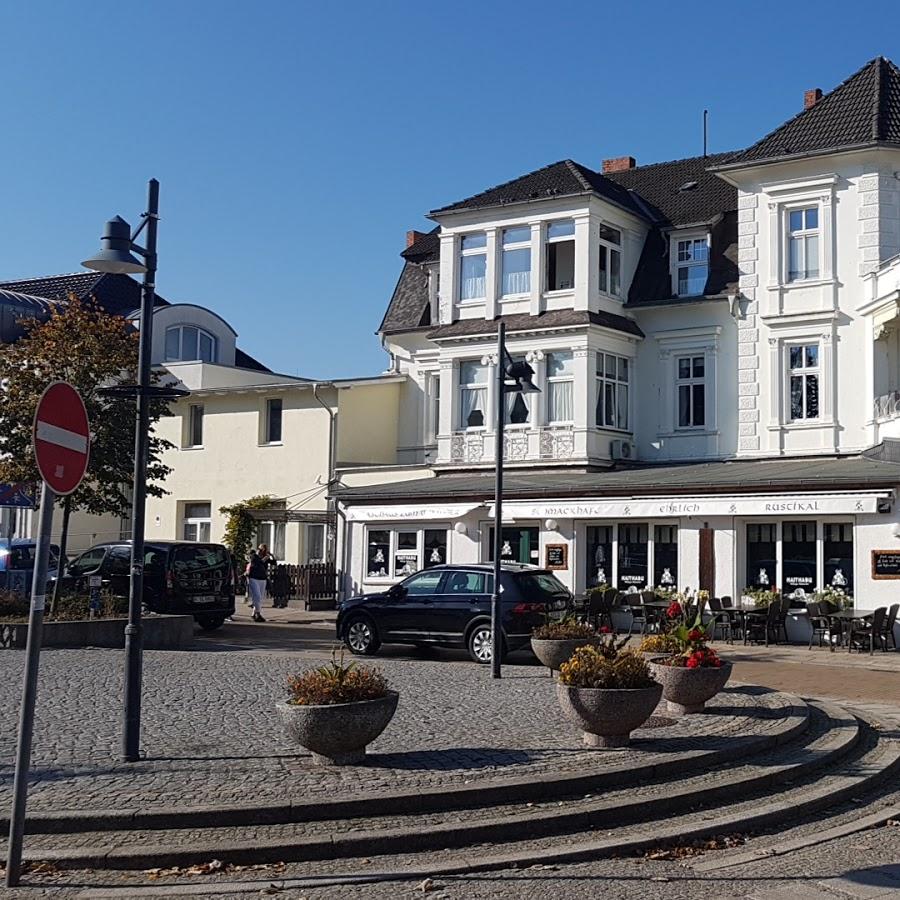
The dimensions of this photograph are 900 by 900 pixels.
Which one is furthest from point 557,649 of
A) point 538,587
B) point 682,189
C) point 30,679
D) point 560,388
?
point 682,189

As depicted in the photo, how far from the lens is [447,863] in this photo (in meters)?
7.61

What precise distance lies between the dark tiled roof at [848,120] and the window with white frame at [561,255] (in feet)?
15.2

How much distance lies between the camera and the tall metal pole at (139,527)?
9773 mm

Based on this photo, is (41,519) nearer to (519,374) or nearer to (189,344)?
(519,374)

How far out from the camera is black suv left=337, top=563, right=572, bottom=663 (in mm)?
19359

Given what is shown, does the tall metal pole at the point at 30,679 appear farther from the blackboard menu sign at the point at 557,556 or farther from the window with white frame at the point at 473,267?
the window with white frame at the point at 473,267

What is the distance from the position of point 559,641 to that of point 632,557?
1333 cm

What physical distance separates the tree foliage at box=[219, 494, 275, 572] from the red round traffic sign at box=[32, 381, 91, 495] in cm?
3043

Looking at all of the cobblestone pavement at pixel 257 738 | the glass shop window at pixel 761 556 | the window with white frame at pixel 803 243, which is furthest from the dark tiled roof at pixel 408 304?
the cobblestone pavement at pixel 257 738

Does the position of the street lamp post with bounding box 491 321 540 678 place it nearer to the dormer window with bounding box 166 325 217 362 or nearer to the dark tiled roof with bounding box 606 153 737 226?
the dark tiled roof with bounding box 606 153 737 226

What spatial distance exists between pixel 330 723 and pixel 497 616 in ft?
23.6

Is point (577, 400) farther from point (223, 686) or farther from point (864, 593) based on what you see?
point (223, 686)

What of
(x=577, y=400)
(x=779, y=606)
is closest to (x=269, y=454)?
(x=577, y=400)

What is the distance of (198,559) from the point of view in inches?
1005
